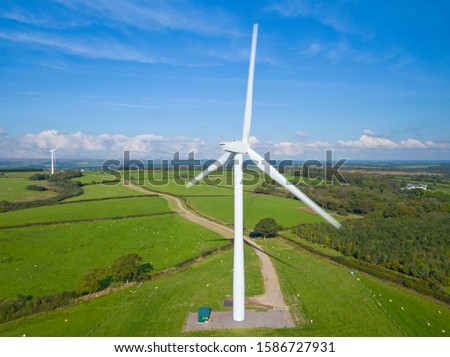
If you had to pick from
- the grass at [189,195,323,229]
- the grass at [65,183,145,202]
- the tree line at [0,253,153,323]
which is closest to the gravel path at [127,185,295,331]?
the tree line at [0,253,153,323]

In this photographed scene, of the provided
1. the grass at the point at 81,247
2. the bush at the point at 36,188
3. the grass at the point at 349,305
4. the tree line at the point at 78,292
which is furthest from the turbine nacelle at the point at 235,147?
the bush at the point at 36,188

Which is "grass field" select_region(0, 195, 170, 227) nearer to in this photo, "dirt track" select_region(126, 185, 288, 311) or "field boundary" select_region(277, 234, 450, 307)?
"dirt track" select_region(126, 185, 288, 311)

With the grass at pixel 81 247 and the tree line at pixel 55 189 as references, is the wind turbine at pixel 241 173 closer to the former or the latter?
the grass at pixel 81 247

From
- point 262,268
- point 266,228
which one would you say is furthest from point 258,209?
point 262,268

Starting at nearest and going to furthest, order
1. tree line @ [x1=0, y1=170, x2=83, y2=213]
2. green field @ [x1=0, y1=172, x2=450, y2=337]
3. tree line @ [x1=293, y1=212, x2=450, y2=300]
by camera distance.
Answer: green field @ [x1=0, y1=172, x2=450, y2=337], tree line @ [x1=293, y1=212, x2=450, y2=300], tree line @ [x1=0, y1=170, x2=83, y2=213]

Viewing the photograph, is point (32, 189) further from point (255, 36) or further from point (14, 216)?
point (255, 36)
